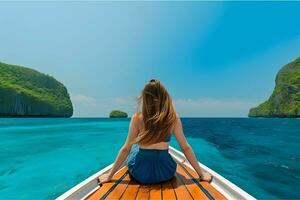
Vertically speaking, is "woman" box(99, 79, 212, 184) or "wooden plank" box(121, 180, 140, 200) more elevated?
"woman" box(99, 79, 212, 184)

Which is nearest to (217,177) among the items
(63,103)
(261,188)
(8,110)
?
(261,188)

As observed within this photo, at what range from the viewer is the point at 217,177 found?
3.38m

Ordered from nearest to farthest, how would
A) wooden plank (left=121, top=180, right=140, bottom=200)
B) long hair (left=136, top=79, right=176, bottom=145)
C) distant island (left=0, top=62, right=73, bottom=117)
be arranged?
wooden plank (left=121, top=180, right=140, bottom=200), long hair (left=136, top=79, right=176, bottom=145), distant island (left=0, top=62, right=73, bottom=117)

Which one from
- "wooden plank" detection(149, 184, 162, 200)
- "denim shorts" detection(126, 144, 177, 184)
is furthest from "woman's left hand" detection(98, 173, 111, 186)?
"wooden plank" detection(149, 184, 162, 200)

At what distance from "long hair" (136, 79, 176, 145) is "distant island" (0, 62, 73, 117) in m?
93.3

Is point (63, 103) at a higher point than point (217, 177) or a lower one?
higher

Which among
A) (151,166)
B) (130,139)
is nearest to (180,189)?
(151,166)

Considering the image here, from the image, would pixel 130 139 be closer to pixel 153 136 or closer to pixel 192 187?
pixel 153 136

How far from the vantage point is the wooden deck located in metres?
2.74

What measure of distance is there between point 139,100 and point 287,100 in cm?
9956

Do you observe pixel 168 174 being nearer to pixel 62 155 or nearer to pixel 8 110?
pixel 62 155

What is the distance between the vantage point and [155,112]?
3.03 metres

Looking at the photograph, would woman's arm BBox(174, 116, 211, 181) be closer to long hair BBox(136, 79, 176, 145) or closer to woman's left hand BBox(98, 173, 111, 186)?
long hair BBox(136, 79, 176, 145)

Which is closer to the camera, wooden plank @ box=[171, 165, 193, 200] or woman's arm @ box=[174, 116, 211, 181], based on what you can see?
wooden plank @ box=[171, 165, 193, 200]
